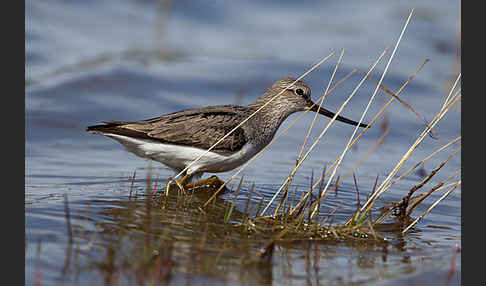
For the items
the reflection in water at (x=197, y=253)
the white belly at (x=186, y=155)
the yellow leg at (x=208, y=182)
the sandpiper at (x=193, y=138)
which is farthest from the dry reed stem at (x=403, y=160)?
the yellow leg at (x=208, y=182)

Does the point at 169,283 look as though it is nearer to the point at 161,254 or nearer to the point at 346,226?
the point at 161,254

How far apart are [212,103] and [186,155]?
4451 millimetres

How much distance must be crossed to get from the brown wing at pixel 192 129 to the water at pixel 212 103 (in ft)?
2.08

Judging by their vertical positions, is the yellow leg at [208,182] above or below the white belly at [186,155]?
below

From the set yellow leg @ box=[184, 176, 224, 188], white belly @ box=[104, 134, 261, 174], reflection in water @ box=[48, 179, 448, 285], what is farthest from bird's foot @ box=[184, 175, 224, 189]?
reflection in water @ box=[48, 179, 448, 285]

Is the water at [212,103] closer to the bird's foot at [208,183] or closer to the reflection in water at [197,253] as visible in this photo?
the reflection in water at [197,253]

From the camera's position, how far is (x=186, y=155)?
7.10m

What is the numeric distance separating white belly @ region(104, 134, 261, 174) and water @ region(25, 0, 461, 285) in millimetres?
406

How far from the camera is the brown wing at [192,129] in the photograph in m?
7.04

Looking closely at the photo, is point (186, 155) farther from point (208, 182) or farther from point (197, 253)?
point (197, 253)

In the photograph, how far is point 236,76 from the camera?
1270 centimetres

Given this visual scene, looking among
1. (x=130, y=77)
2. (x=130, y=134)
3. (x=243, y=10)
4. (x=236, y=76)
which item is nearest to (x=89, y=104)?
(x=130, y=77)

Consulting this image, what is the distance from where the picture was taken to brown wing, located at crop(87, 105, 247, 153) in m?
7.04

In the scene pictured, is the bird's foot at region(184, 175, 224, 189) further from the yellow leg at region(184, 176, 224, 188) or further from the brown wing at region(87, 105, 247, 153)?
the brown wing at region(87, 105, 247, 153)
